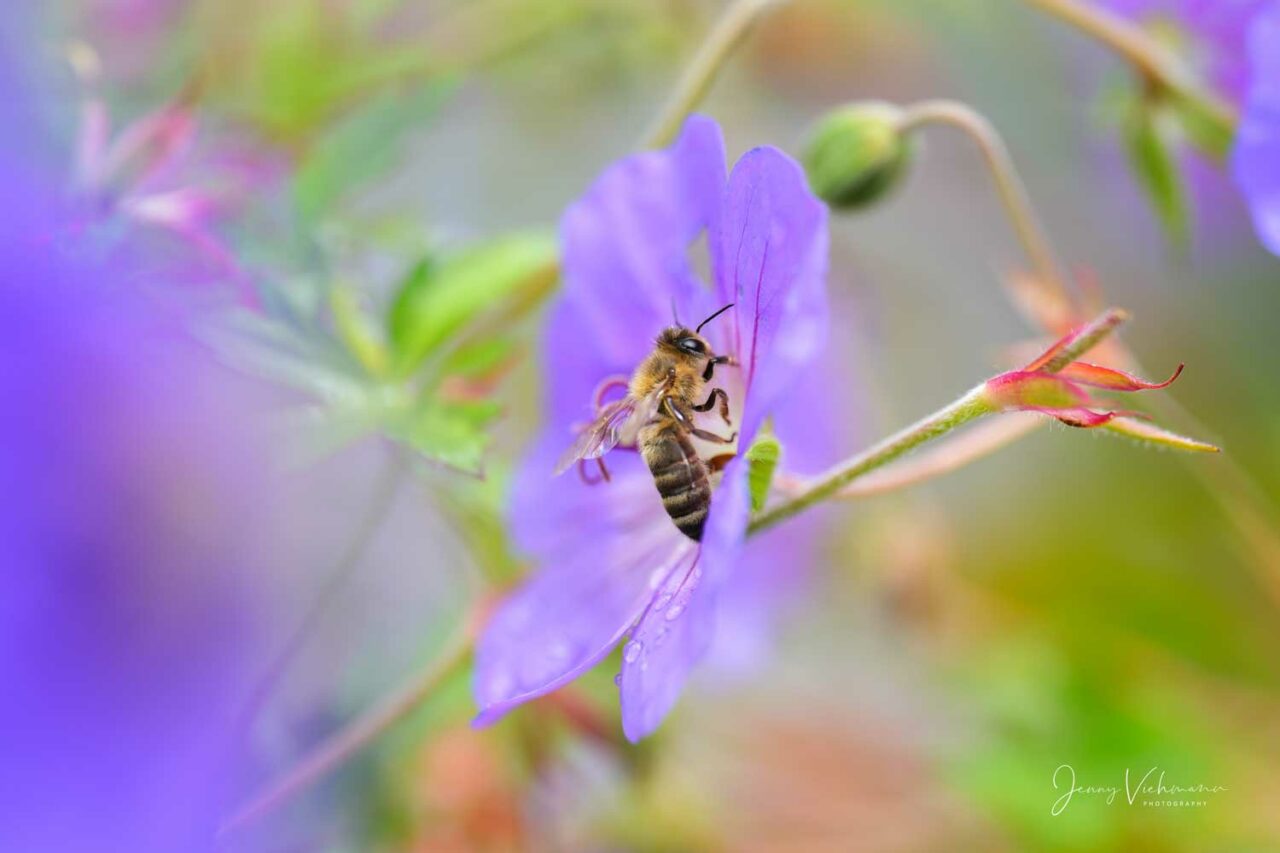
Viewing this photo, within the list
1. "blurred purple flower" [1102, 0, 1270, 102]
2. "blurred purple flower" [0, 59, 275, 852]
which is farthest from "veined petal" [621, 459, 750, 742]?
"blurred purple flower" [1102, 0, 1270, 102]

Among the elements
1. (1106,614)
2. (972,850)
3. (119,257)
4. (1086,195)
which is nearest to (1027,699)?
(972,850)

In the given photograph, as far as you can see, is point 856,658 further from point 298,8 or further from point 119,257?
point 119,257

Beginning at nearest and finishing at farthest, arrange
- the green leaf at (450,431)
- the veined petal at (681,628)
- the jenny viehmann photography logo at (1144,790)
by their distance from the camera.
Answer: the veined petal at (681,628) < the green leaf at (450,431) < the jenny viehmann photography logo at (1144,790)

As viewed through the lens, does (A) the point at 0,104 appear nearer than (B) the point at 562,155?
Yes

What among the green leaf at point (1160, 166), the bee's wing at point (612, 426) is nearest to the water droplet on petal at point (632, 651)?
the bee's wing at point (612, 426)

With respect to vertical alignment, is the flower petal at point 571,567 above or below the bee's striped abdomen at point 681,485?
below

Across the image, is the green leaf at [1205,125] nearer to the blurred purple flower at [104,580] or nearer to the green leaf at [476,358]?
the green leaf at [476,358]

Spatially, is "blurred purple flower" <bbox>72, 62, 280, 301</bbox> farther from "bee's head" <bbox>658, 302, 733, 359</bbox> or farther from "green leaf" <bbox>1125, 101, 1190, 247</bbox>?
"green leaf" <bbox>1125, 101, 1190, 247</bbox>
